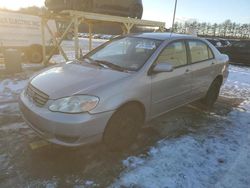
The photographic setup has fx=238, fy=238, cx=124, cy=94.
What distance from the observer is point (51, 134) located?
2.95 metres

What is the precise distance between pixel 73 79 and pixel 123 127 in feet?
3.21

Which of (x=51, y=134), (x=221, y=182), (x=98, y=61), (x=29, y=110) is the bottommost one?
(x=221, y=182)

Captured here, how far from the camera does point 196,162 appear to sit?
10.9 feet

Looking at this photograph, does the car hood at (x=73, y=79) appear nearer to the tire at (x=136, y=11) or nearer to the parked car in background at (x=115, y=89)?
the parked car in background at (x=115, y=89)

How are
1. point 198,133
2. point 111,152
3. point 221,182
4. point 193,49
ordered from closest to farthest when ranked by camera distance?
point 221,182, point 111,152, point 198,133, point 193,49

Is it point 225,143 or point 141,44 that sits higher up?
point 141,44

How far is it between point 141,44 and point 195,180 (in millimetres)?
2348

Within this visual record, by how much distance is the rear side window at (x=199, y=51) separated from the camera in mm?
4662

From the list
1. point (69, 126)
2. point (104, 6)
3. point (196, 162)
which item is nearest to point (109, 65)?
point (69, 126)

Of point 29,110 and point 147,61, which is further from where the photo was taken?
point 147,61

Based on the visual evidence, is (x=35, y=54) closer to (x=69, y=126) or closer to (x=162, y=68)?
(x=162, y=68)

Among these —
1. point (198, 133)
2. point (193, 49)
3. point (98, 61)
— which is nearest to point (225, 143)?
point (198, 133)

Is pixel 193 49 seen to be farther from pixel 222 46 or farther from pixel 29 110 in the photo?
pixel 222 46

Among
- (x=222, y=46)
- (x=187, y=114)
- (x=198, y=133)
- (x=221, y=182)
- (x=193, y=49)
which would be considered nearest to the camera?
(x=221, y=182)
